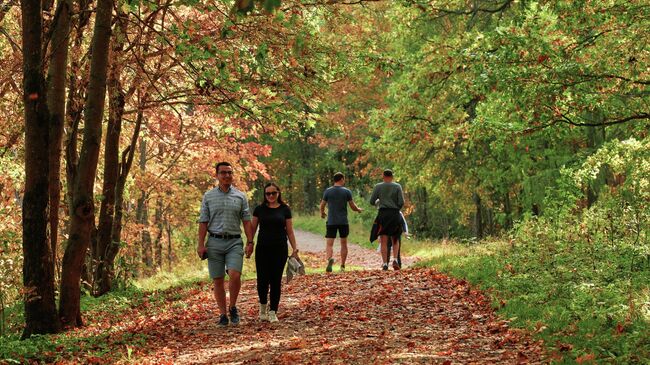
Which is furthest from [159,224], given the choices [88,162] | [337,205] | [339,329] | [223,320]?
[339,329]

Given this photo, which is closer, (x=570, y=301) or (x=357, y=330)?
(x=570, y=301)

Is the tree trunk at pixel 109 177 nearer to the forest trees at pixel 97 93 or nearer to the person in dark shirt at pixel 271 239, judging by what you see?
the forest trees at pixel 97 93

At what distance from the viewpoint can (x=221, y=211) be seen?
32.0 ft

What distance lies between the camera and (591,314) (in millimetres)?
7922

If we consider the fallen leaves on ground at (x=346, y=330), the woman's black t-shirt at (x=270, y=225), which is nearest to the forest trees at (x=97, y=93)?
the fallen leaves on ground at (x=346, y=330)

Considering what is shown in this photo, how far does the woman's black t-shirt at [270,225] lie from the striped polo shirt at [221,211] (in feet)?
0.99

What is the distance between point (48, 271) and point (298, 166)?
136ft

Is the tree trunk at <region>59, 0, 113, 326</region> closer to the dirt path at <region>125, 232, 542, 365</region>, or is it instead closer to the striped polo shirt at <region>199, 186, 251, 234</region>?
the dirt path at <region>125, 232, 542, 365</region>

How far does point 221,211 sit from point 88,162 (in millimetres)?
2475

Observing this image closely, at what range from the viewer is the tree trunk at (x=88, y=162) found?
10578 millimetres

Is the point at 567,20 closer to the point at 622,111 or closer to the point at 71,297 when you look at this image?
the point at 622,111

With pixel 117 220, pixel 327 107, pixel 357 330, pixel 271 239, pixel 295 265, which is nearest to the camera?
pixel 357 330

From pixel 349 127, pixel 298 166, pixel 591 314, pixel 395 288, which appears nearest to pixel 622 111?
pixel 395 288

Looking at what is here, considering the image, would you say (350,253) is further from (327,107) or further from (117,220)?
(117,220)
